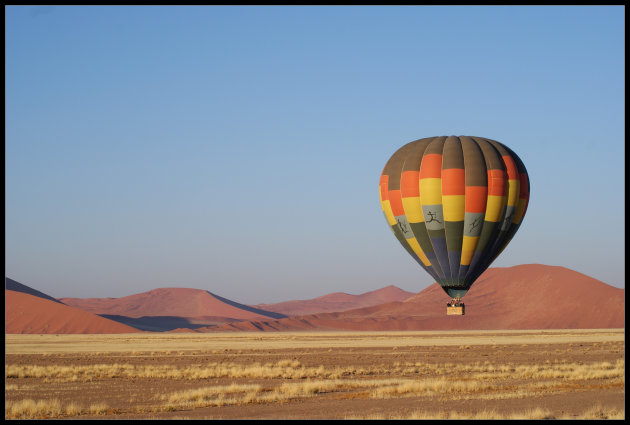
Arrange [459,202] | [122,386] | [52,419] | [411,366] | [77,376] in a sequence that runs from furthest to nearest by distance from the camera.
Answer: [411,366] → [459,202] → [77,376] → [122,386] → [52,419]

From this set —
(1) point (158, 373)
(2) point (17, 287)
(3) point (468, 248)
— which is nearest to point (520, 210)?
(3) point (468, 248)

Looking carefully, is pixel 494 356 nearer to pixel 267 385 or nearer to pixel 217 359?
pixel 217 359

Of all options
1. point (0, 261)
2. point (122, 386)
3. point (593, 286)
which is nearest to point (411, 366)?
point (122, 386)

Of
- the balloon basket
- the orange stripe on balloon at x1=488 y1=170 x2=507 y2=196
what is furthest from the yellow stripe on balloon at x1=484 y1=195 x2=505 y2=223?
the balloon basket

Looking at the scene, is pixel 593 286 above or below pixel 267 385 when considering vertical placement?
above

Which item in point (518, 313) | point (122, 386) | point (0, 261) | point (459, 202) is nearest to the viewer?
point (0, 261)

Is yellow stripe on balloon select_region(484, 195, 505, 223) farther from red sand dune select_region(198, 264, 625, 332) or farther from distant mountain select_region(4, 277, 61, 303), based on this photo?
distant mountain select_region(4, 277, 61, 303)

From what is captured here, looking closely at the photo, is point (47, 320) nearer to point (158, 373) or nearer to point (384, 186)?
point (158, 373)
